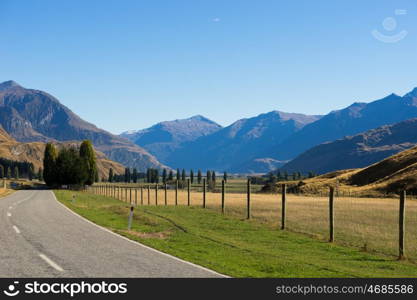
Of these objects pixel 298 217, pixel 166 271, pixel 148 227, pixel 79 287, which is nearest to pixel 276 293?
pixel 166 271

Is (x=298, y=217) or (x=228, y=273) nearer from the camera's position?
(x=228, y=273)

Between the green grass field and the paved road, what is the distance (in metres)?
0.86

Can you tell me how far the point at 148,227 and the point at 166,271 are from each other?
41.0 ft

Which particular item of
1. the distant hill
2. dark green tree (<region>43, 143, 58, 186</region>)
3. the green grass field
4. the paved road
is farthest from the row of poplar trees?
the paved road

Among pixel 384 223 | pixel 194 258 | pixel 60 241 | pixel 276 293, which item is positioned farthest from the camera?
pixel 384 223

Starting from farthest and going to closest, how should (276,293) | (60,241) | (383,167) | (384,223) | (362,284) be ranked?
(383,167) → (384,223) → (60,241) → (362,284) → (276,293)

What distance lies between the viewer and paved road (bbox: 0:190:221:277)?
1164cm

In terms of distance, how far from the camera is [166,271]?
39.0 feet

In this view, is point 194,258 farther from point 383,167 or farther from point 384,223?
point 383,167

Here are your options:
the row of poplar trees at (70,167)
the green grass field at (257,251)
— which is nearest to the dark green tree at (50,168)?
the row of poplar trees at (70,167)

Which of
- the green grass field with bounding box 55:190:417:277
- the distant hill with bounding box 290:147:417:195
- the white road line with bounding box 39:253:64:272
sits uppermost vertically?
the distant hill with bounding box 290:147:417:195

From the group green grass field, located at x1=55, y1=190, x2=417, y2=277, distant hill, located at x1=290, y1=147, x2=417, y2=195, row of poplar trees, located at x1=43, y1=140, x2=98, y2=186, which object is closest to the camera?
green grass field, located at x1=55, y1=190, x2=417, y2=277

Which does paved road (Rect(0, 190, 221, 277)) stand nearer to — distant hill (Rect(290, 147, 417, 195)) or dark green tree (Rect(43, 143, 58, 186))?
distant hill (Rect(290, 147, 417, 195))

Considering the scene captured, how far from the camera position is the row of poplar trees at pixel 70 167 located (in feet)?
427
